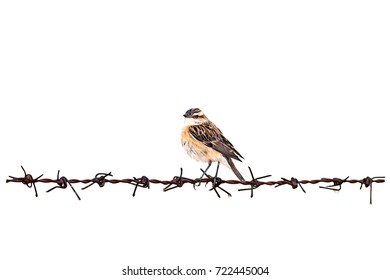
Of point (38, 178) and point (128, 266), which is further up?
point (38, 178)

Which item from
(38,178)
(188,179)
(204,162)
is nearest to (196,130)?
(204,162)

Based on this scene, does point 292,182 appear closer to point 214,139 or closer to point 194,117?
point 214,139

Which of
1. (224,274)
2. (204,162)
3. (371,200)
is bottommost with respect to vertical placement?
(224,274)

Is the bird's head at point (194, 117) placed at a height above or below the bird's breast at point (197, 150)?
above

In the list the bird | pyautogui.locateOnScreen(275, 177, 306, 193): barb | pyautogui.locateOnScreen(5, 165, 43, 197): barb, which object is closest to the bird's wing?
the bird

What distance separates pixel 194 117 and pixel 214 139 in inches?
16.9

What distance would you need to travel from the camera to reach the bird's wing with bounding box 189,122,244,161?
6.66 metres

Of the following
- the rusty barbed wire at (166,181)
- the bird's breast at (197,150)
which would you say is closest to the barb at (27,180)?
the rusty barbed wire at (166,181)

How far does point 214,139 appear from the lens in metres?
6.79

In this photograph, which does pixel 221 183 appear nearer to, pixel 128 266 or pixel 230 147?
pixel 230 147

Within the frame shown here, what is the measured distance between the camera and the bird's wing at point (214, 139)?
6664mm

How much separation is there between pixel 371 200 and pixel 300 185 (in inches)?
43.9

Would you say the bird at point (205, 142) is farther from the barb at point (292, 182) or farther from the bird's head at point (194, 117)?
the barb at point (292, 182)

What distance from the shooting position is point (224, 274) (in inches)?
264
